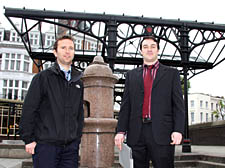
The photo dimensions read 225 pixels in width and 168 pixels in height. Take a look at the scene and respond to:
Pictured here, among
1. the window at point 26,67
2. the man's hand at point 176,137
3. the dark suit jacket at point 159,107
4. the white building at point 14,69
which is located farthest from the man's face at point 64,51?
the window at point 26,67

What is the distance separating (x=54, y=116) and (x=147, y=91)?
93cm

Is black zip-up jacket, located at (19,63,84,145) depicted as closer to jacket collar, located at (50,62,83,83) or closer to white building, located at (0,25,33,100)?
jacket collar, located at (50,62,83,83)

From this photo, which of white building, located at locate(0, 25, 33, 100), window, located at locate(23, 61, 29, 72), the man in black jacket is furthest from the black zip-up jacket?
window, located at locate(23, 61, 29, 72)

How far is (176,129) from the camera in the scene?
2.36 metres

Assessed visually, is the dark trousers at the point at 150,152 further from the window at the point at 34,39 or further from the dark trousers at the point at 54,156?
the window at the point at 34,39

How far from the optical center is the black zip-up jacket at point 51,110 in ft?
7.32

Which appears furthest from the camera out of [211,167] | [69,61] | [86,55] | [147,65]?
[86,55]

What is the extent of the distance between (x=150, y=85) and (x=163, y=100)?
0.68ft

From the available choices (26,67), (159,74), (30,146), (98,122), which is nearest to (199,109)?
(26,67)

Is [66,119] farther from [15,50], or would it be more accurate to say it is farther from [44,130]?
[15,50]

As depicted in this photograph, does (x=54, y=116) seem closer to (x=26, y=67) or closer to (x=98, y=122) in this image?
(x=98, y=122)

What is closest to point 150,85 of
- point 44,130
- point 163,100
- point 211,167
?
point 163,100

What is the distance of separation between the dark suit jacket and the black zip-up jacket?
0.52 metres

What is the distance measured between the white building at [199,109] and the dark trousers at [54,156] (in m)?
70.3
